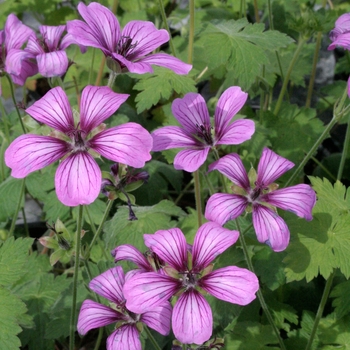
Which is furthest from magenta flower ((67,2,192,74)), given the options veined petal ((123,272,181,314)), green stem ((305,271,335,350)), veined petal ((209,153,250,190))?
green stem ((305,271,335,350))

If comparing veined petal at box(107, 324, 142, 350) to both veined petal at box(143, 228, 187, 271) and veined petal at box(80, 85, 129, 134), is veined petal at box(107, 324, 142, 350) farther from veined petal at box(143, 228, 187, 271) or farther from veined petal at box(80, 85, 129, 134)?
veined petal at box(80, 85, 129, 134)

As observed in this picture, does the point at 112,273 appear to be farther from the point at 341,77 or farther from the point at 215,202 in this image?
the point at 341,77

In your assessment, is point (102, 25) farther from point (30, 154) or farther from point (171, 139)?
point (30, 154)

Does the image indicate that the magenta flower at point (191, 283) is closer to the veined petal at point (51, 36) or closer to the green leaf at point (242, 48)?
the green leaf at point (242, 48)

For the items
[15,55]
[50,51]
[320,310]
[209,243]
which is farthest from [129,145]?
[320,310]

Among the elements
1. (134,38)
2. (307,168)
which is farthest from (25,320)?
(307,168)
